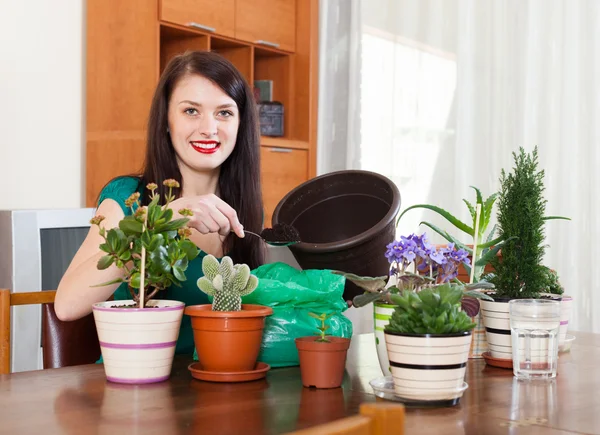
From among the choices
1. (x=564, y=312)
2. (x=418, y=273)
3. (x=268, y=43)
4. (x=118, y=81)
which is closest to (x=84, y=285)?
(x=418, y=273)

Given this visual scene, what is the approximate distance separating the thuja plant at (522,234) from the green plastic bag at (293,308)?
0.28 m

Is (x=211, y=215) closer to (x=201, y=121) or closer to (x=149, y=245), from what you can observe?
(x=149, y=245)

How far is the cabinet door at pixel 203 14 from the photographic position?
3.46 meters

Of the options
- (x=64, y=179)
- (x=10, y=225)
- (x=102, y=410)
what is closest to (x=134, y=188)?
(x=10, y=225)

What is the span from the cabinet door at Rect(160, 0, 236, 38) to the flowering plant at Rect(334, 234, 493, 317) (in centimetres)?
246

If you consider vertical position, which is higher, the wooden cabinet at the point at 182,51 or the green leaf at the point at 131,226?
Result: the wooden cabinet at the point at 182,51

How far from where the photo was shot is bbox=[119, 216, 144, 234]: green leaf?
116 centimetres

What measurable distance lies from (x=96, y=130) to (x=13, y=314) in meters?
1.24

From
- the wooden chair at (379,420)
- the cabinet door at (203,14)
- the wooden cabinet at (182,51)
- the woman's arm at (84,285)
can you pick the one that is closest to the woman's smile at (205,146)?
the woman's arm at (84,285)

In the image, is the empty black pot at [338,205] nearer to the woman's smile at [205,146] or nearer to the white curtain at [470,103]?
the woman's smile at [205,146]

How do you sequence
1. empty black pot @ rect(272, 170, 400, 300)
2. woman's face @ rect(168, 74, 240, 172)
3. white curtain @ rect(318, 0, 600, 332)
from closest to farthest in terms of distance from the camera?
empty black pot @ rect(272, 170, 400, 300), woman's face @ rect(168, 74, 240, 172), white curtain @ rect(318, 0, 600, 332)

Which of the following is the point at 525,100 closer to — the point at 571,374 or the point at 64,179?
the point at 64,179

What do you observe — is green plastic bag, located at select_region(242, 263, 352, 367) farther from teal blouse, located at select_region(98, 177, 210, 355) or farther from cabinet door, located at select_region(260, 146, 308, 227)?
cabinet door, located at select_region(260, 146, 308, 227)

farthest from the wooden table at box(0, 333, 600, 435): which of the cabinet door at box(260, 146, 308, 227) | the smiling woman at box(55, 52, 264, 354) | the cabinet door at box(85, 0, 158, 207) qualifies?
the cabinet door at box(260, 146, 308, 227)
